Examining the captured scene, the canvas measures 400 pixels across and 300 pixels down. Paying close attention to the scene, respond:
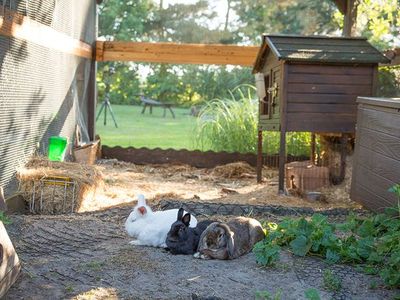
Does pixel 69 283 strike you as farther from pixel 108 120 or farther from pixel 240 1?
pixel 240 1

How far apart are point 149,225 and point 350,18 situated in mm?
7076

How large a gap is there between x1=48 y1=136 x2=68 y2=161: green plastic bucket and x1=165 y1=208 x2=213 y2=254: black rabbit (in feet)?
12.6

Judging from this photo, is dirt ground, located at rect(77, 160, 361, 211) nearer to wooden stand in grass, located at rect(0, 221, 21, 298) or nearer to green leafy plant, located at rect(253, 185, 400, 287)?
green leafy plant, located at rect(253, 185, 400, 287)

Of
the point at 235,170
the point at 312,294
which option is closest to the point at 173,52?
the point at 235,170

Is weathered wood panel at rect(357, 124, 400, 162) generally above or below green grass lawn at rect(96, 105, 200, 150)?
above

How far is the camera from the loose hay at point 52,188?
6.94 m

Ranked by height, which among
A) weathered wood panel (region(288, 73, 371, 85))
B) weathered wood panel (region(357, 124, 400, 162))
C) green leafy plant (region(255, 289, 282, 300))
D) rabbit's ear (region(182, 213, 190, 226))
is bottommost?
green leafy plant (region(255, 289, 282, 300))

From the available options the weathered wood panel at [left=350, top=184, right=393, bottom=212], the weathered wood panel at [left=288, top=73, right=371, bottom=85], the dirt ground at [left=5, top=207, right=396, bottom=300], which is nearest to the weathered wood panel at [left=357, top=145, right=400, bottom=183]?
the weathered wood panel at [left=350, top=184, right=393, bottom=212]

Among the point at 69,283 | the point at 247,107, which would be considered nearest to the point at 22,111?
the point at 69,283

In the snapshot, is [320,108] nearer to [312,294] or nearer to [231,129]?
[231,129]

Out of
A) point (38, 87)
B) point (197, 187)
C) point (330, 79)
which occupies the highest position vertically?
point (330, 79)

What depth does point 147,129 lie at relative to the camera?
2058 centimetres

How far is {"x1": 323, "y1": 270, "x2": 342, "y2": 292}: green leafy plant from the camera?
4.13 m

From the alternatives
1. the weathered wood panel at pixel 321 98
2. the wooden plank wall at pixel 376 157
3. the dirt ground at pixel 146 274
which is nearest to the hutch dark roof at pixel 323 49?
the weathered wood panel at pixel 321 98
